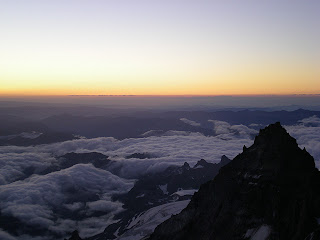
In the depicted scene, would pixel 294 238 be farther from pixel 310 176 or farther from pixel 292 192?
pixel 310 176

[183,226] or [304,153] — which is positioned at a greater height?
[304,153]

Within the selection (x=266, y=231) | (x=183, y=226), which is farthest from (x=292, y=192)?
(x=183, y=226)

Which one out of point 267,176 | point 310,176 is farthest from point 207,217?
point 310,176

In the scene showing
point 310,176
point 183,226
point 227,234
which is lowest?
point 183,226

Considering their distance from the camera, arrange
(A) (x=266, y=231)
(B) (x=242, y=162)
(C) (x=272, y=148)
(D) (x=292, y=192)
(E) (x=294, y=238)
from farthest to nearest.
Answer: (B) (x=242, y=162) → (C) (x=272, y=148) → (D) (x=292, y=192) → (A) (x=266, y=231) → (E) (x=294, y=238)

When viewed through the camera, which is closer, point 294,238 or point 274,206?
point 294,238

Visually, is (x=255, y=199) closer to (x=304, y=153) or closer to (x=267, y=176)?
(x=267, y=176)

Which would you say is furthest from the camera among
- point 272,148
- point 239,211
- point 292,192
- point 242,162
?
point 242,162
